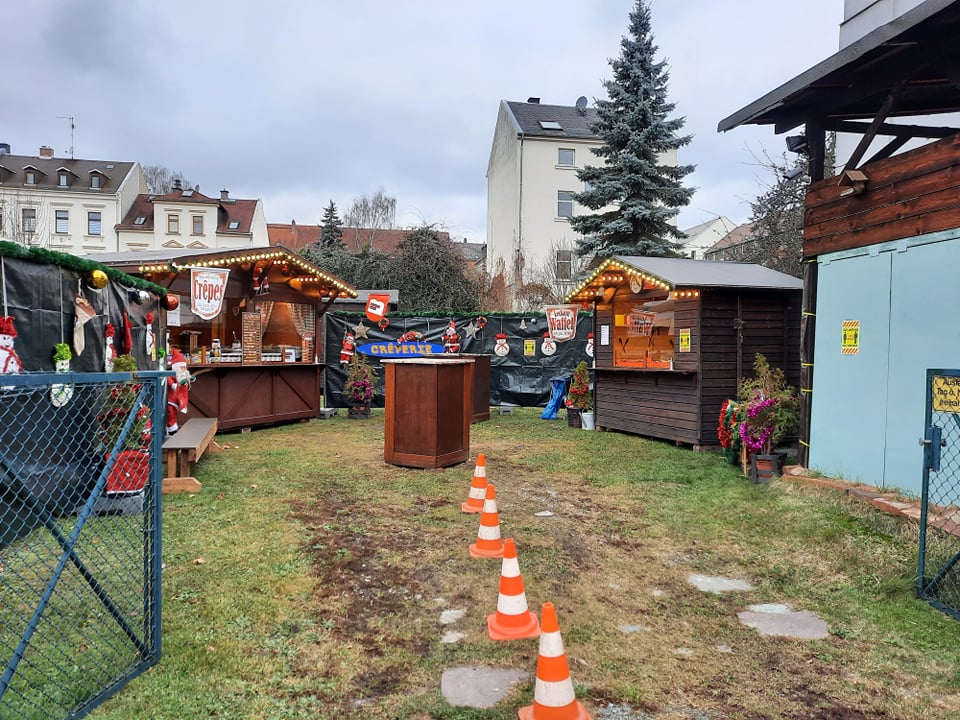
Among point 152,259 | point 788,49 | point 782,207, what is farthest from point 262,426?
point 788,49

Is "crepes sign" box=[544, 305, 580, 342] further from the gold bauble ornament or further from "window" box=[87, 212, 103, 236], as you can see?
"window" box=[87, 212, 103, 236]

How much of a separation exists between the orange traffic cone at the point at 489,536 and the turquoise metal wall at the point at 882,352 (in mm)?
3657

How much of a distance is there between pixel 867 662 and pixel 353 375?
36.6ft

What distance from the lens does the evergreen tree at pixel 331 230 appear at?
2921 centimetres

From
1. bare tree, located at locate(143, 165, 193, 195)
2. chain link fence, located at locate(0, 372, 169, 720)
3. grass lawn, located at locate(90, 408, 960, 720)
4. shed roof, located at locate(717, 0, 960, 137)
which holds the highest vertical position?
bare tree, located at locate(143, 165, 193, 195)

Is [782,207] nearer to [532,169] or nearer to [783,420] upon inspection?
[783,420]

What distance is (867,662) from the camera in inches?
119

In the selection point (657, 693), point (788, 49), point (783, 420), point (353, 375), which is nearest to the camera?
point (657, 693)

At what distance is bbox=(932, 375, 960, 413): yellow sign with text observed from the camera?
3584 mm

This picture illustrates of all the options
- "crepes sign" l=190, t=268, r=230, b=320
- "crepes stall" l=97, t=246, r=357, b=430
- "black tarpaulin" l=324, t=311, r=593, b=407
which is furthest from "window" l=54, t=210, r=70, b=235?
"crepes sign" l=190, t=268, r=230, b=320

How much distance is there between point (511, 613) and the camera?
323 cm

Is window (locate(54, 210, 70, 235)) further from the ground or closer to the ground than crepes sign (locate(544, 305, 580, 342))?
further from the ground

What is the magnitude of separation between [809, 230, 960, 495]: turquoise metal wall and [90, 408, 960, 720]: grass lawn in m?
0.56

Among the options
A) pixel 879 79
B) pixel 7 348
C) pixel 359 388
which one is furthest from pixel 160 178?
pixel 879 79
